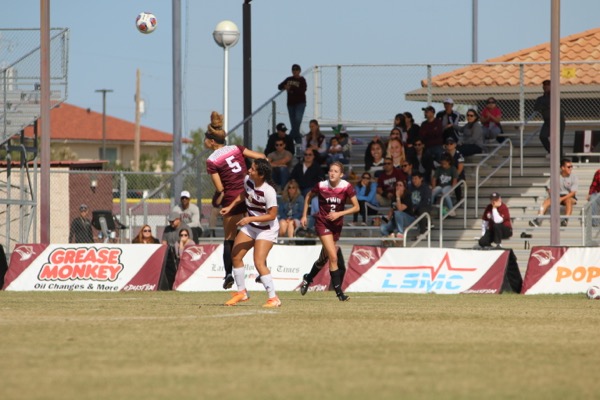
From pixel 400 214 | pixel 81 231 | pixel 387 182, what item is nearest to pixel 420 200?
pixel 400 214

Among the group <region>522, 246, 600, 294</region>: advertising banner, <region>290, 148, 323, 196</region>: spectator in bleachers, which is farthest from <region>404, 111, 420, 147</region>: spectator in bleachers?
<region>522, 246, 600, 294</region>: advertising banner

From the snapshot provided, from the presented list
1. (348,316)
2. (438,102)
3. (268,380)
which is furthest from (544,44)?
(268,380)

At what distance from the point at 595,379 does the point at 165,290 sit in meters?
15.0

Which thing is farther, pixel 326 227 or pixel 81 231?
pixel 81 231

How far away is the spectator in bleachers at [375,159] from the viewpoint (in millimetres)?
29000

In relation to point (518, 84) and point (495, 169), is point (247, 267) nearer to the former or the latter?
point (495, 169)

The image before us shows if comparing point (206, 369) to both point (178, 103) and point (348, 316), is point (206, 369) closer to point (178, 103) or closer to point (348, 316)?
point (348, 316)

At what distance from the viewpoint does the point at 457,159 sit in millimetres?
27734

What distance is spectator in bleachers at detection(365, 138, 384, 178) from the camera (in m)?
29.0

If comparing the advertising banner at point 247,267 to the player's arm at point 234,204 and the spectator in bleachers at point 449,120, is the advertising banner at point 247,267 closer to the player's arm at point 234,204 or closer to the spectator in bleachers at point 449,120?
the player's arm at point 234,204

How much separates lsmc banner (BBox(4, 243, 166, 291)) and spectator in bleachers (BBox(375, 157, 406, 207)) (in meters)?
6.44

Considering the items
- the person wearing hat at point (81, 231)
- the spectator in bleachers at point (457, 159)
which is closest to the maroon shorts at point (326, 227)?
the spectator in bleachers at point (457, 159)

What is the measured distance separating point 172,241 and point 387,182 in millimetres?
5102

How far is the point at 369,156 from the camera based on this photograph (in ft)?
95.9
